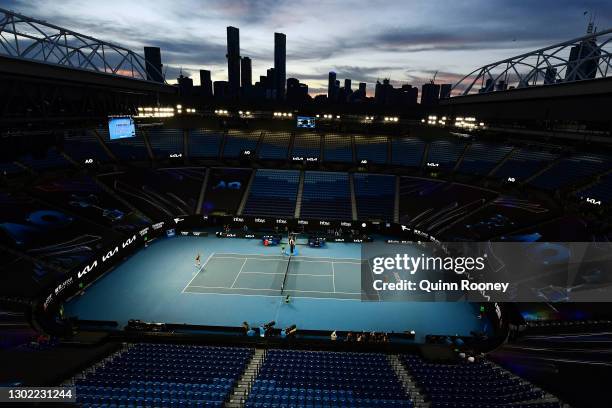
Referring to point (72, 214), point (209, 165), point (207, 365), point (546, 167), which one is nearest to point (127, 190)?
point (72, 214)

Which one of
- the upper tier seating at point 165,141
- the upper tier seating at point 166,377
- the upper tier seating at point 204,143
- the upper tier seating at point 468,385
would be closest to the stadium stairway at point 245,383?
the upper tier seating at point 166,377

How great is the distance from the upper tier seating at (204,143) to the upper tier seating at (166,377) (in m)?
31.7

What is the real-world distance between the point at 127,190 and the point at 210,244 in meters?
12.4

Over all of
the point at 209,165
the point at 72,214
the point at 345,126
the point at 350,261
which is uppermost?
the point at 345,126

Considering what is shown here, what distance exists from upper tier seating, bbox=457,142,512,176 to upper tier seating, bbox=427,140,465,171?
1.06m

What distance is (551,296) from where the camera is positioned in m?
20.2

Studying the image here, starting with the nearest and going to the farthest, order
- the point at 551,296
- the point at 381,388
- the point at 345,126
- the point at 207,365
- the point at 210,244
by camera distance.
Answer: the point at 381,388, the point at 207,365, the point at 551,296, the point at 210,244, the point at 345,126

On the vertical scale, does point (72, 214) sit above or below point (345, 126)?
below

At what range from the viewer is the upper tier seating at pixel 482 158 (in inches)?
1535

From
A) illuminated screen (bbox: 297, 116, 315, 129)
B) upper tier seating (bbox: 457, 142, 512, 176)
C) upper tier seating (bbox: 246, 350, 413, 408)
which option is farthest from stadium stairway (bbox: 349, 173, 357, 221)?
upper tier seating (bbox: 246, 350, 413, 408)

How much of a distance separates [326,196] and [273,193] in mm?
6401

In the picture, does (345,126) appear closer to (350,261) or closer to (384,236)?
(384,236)

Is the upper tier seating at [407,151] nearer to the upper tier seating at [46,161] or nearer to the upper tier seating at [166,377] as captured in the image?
the upper tier seating at [166,377]

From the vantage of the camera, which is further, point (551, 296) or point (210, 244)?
point (210, 244)
